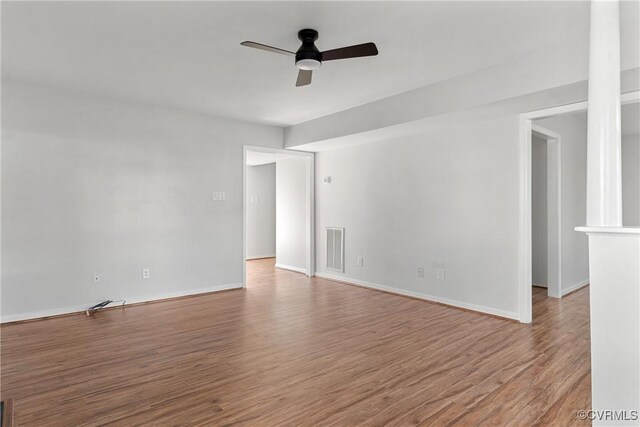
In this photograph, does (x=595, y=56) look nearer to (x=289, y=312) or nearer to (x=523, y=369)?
(x=523, y=369)

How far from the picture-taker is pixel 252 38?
292cm

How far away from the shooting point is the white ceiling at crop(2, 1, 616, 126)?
2.51m

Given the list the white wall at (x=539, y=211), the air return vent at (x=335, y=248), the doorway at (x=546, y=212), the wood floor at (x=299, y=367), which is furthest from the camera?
the air return vent at (x=335, y=248)

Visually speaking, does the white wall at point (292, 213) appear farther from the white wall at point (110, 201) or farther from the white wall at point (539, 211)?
the white wall at point (539, 211)

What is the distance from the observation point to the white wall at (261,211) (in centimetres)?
895

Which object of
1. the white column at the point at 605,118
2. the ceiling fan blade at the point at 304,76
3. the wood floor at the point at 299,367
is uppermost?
the ceiling fan blade at the point at 304,76

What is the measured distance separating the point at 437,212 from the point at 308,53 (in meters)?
2.81

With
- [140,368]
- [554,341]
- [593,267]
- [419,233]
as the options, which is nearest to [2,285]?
[140,368]

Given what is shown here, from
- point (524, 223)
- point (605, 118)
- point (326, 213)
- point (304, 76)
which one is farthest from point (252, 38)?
point (326, 213)

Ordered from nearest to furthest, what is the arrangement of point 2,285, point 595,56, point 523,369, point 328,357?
point 595,56 < point 523,369 < point 328,357 < point 2,285

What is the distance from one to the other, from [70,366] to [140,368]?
55cm

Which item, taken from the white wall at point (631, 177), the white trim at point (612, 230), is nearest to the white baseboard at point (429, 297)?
the white trim at point (612, 230)

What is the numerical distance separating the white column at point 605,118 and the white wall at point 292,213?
4.99m

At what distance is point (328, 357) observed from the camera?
2.96m
